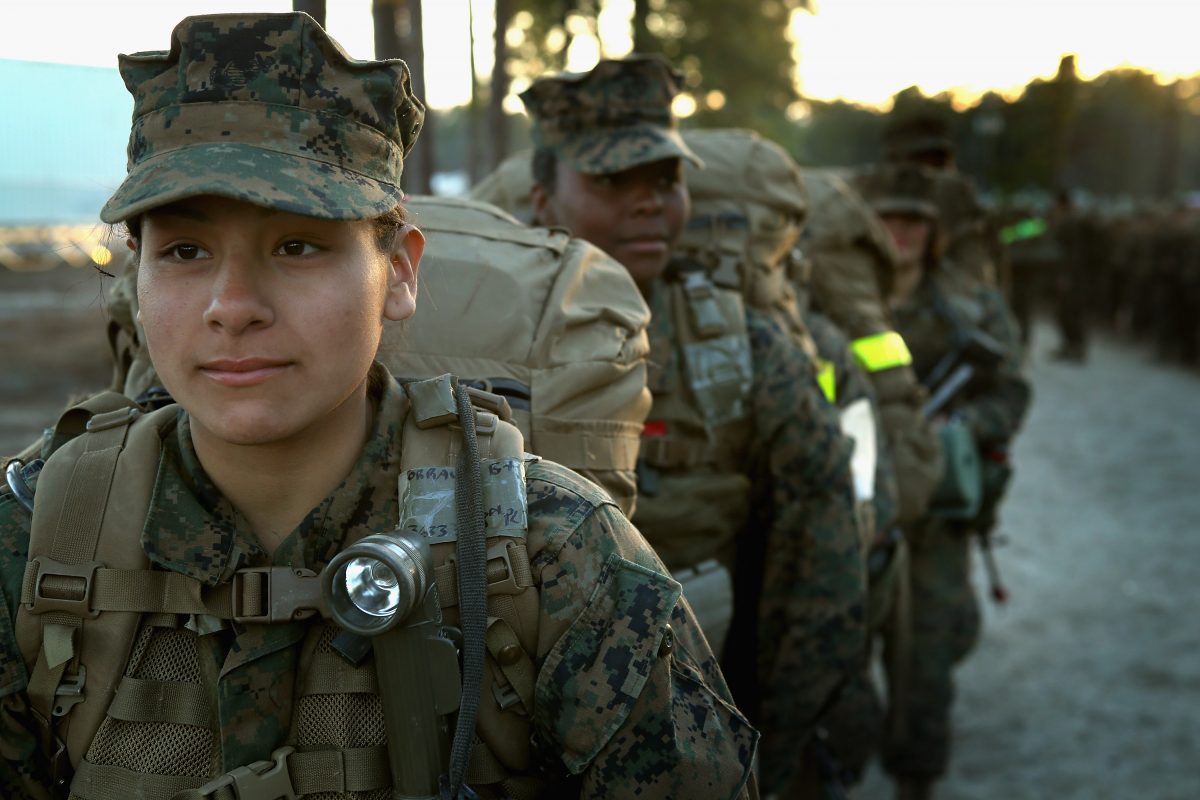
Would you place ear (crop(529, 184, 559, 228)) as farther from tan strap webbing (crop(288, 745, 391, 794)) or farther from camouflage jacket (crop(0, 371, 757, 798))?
tan strap webbing (crop(288, 745, 391, 794))

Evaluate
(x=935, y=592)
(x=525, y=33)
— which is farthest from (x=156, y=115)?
(x=525, y=33)

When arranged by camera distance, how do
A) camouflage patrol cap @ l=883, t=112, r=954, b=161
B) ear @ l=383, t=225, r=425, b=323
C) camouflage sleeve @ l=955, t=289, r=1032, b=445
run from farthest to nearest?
camouflage patrol cap @ l=883, t=112, r=954, b=161 → camouflage sleeve @ l=955, t=289, r=1032, b=445 → ear @ l=383, t=225, r=425, b=323

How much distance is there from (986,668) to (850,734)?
2.54 meters

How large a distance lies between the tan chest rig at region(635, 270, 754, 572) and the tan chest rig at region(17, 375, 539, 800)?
1732mm

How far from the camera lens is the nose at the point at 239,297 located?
1733mm

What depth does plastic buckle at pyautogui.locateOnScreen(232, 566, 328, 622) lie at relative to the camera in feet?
6.03

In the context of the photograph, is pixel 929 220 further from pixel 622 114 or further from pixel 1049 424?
pixel 1049 424

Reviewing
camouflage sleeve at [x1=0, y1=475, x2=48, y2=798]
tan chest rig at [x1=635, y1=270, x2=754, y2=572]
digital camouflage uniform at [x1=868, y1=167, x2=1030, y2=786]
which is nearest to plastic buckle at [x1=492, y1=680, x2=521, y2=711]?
camouflage sleeve at [x1=0, y1=475, x2=48, y2=798]

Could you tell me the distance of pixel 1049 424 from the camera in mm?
14305

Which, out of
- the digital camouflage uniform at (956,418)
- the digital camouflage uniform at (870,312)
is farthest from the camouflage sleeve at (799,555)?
the digital camouflage uniform at (956,418)

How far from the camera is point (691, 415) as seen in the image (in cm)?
364

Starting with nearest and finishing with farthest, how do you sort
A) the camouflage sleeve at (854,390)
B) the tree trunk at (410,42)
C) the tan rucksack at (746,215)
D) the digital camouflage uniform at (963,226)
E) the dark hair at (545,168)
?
the dark hair at (545,168), the tan rucksack at (746,215), the camouflage sleeve at (854,390), the tree trunk at (410,42), the digital camouflage uniform at (963,226)

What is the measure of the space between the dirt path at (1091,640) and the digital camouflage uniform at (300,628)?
13.6 ft

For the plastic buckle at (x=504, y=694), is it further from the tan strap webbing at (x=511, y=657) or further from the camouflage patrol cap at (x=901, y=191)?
the camouflage patrol cap at (x=901, y=191)
